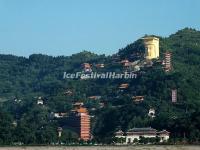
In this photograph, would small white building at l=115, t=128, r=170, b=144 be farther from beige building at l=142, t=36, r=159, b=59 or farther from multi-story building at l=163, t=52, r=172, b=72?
beige building at l=142, t=36, r=159, b=59

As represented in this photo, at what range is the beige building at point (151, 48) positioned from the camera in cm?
14275

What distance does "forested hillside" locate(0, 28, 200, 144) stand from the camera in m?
94.8

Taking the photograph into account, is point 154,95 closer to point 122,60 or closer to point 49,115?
point 49,115

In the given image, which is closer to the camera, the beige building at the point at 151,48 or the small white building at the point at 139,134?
the small white building at the point at 139,134

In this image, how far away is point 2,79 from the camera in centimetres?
18738

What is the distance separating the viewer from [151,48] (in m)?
142

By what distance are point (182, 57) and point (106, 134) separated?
3799 cm

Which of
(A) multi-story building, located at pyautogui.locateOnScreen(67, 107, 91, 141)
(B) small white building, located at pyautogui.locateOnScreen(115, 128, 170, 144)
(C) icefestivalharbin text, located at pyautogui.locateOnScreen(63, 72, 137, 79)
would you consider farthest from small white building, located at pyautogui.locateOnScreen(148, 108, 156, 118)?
(C) icefestivalharbin text, located at pyautogui.locateOnScreen(63, 72, 137, 79)

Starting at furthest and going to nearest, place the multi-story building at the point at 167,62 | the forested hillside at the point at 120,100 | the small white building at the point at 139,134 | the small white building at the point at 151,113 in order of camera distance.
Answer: the multi-story building at the point at 167,62 < the small white building at the point at 151,113 < the forested hillside at the point at 120,100 < the small white building at the point at 139,134

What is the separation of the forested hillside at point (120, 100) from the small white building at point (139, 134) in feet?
3.75

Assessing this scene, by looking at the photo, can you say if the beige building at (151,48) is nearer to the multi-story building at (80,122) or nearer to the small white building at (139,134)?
the multi-story building at (80,122)

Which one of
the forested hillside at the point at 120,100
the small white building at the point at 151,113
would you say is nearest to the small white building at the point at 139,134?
the forested hillside at the point at 120,100

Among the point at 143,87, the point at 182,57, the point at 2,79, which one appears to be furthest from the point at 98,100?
the point at 2,79

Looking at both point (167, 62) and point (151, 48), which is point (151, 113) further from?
point (151, 48)
